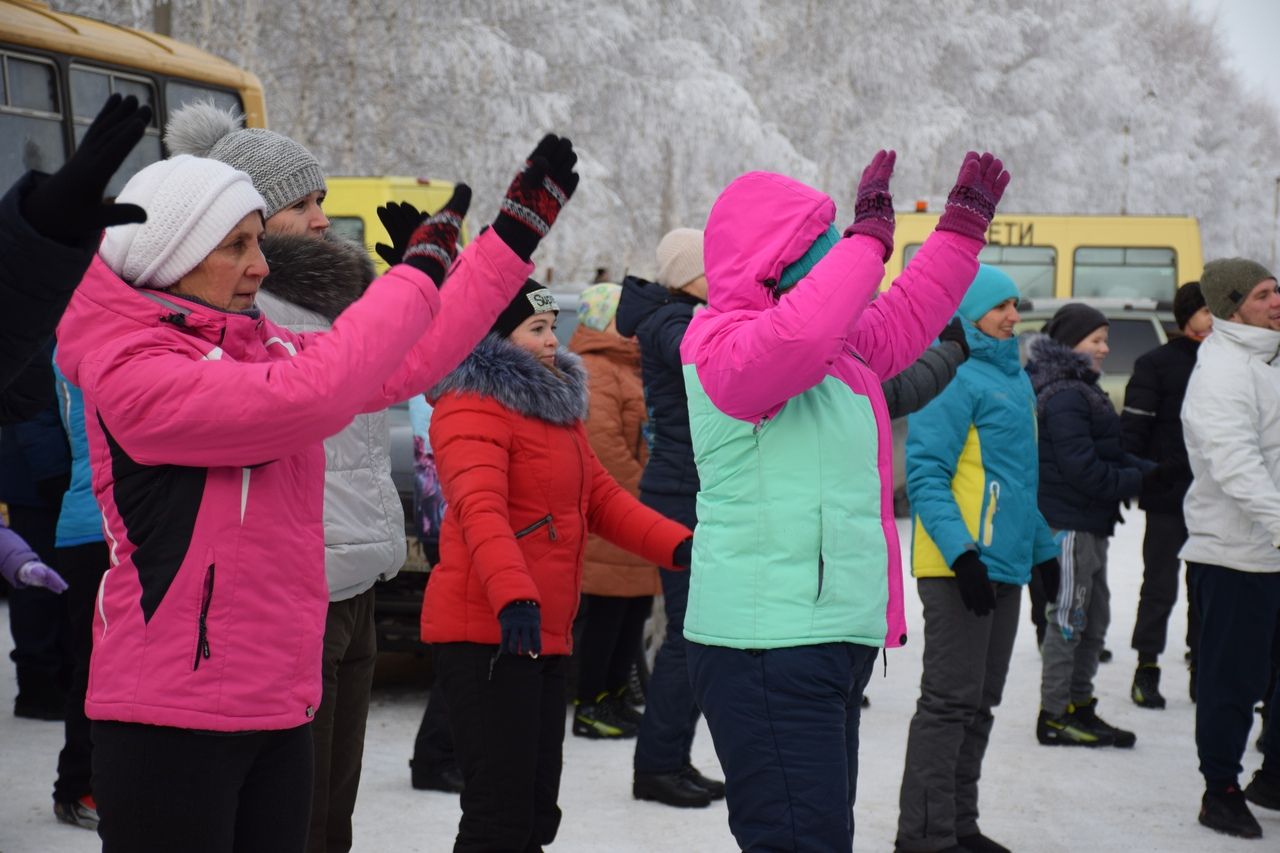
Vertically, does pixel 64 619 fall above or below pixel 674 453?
below

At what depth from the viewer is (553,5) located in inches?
1091

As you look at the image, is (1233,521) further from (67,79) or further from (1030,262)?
(1030,262)

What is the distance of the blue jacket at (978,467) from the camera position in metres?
5.02

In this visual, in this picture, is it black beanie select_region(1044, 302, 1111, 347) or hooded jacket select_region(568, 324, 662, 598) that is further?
black beanie select_region(1044, 302, 1111, 347)

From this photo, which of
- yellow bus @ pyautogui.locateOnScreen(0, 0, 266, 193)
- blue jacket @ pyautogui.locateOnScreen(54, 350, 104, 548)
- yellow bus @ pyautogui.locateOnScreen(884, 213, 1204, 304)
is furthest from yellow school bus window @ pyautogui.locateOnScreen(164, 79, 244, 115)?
yellow bus @ pyautogui.locateOnScreen(884, 213, 1204, 304)

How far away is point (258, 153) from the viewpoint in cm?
364

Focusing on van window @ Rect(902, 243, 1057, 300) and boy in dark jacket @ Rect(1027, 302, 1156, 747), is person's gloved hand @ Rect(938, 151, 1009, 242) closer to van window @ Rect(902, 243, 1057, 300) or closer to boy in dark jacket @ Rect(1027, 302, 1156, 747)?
boy in dark jacket @ Rect(1027, 302, 1156, 747)

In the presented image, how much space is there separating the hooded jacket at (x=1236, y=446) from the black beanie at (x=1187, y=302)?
2.10 metres

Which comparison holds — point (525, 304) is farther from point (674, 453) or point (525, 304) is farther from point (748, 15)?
point (748, 15)

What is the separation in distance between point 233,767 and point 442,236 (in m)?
0.97

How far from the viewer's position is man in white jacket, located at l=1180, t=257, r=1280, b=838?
543 cm

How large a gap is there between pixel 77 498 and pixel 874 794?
10.5ft

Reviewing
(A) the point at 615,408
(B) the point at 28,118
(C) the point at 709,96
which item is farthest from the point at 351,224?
(C) the point at 709,96

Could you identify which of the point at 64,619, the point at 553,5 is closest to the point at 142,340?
the point at 64,619
